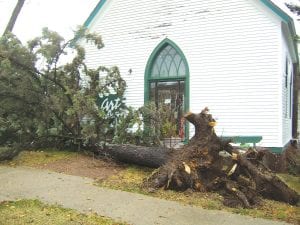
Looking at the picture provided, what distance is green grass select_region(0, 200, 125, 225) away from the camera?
21.7 ft

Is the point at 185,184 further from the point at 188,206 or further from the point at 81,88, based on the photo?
the point at 81,88

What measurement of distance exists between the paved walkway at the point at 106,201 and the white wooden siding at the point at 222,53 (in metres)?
6.25

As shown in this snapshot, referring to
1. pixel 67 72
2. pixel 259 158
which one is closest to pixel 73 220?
pixel 259 158

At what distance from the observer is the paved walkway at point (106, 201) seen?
23.1ft

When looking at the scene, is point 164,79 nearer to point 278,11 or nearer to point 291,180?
point 278,11

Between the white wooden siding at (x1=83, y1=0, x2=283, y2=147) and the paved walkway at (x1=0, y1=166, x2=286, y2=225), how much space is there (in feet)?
20.5

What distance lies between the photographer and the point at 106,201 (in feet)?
26.5

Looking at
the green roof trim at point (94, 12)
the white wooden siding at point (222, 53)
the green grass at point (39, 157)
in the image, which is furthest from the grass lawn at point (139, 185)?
the green roof trim at point (94, 12)

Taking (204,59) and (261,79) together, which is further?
(204,59)

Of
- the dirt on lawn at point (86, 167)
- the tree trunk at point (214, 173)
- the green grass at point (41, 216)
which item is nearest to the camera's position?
the green grass at point (41, 216)

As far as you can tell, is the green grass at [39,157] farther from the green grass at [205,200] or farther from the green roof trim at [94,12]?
the green roof trim at [94,12]

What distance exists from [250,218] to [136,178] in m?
3.62

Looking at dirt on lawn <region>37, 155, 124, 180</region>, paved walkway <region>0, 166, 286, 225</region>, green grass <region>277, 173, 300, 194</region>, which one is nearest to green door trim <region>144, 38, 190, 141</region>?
green grass <region>277, 173, 300, 194</region>

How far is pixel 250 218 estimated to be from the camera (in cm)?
728
